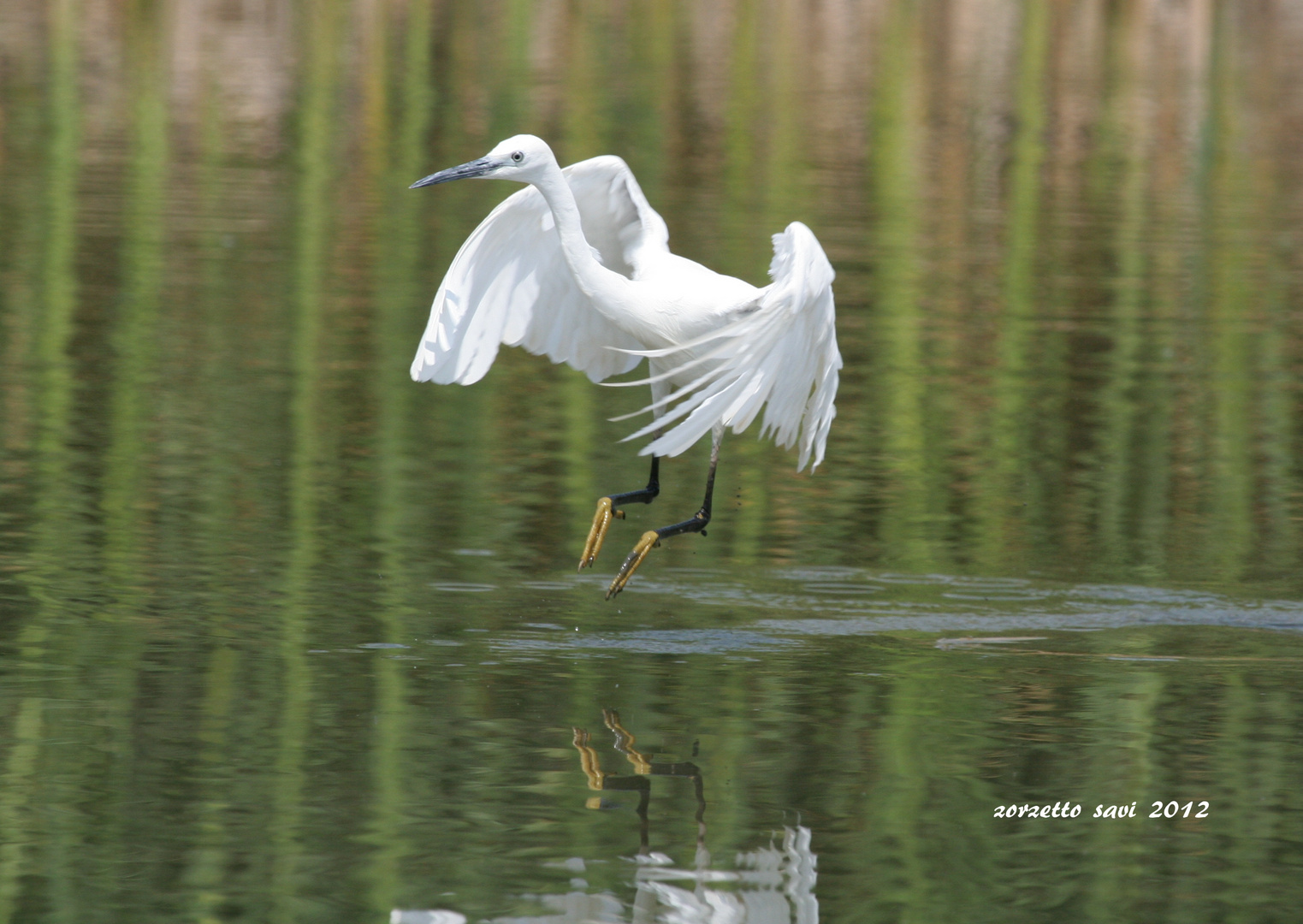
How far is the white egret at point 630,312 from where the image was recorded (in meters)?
8.26

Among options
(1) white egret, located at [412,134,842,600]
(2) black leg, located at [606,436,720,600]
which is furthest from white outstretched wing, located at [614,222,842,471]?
(2) black leg, located at [606,436,720,600]

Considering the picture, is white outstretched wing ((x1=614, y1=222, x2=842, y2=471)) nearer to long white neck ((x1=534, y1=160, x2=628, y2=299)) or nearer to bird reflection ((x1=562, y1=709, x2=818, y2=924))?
long white neck ((x1=534, y1=160, x2=628, y2=299))

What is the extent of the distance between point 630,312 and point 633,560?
3.50 feet

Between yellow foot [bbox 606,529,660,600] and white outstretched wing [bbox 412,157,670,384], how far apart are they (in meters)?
1.05

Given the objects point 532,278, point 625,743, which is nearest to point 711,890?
point 625,743

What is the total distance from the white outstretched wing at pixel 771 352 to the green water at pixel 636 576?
1.01 metres

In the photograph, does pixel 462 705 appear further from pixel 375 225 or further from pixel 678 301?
pixel 375 225

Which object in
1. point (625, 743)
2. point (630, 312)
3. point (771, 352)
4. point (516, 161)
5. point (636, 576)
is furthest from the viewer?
point (636, 576)

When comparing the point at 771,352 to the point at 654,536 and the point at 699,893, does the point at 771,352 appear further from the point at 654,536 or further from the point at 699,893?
the point at 699,893

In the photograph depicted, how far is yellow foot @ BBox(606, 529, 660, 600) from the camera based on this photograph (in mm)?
8867

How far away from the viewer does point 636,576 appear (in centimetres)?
995

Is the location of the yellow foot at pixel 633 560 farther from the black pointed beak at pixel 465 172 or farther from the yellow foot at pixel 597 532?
the black pointed beak at pixel 465 172

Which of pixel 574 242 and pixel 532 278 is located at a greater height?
pixel 574 242

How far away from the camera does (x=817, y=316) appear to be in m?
8.36
